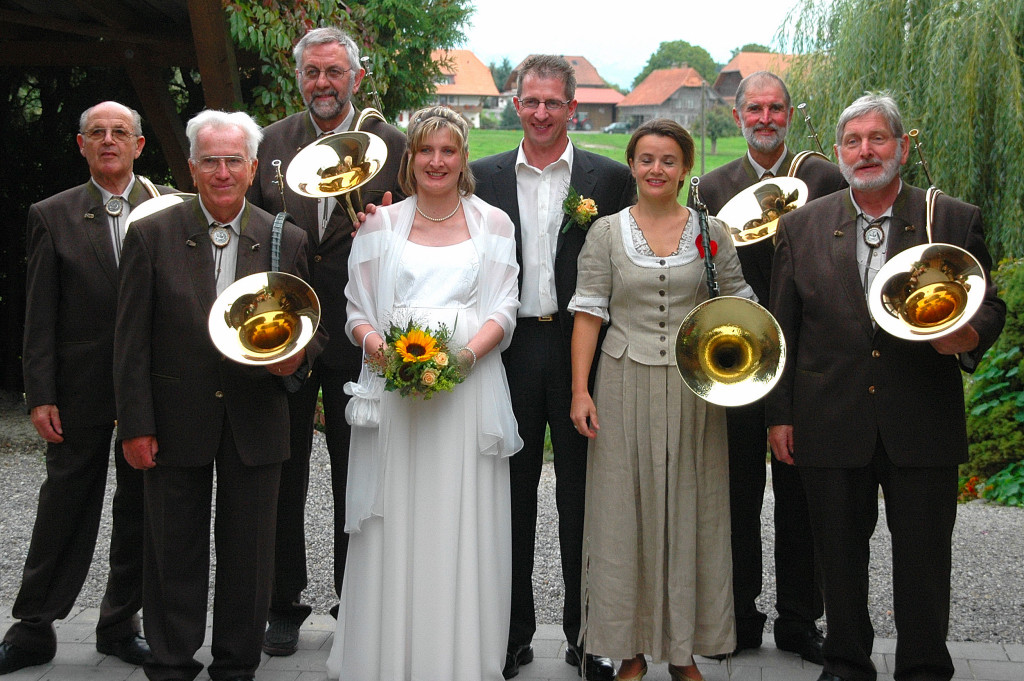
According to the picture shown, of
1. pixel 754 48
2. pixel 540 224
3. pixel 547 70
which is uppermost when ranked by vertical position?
pixel 754 48

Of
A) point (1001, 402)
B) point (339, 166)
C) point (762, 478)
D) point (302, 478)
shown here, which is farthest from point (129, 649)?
point (1001, 402)

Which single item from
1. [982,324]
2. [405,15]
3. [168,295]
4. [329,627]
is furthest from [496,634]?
[405,15]

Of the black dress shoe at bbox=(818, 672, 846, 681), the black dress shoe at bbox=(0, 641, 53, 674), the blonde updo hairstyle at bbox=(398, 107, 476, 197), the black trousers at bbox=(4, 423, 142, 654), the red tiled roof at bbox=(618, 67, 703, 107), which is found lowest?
the black dress shoe at bbox=(0, 641, 53, 674)

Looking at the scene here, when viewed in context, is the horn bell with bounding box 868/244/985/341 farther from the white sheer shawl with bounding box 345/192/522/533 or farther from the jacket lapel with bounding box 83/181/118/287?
the jacket lapel with bounding box 83/181/118/287

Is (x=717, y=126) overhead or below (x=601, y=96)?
below

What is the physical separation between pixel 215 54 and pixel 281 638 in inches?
188

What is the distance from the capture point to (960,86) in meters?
10.2

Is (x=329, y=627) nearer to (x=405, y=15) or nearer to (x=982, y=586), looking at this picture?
(x=982, y=586)

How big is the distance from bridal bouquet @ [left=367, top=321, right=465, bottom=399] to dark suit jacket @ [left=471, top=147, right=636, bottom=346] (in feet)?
2.38

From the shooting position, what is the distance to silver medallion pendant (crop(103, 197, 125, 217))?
Answer: 4.24 meters

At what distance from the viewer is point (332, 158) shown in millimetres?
4250

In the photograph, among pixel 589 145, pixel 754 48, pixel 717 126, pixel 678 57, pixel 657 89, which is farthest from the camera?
pixel 678 57

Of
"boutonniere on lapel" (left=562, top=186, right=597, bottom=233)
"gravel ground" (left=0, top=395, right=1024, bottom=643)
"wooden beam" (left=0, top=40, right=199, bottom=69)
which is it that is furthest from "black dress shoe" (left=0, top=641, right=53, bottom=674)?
"wooden beam" (left=0, top=40, right=199, bottom=69)

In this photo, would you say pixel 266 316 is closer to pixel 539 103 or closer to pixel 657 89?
pixel 539 103
